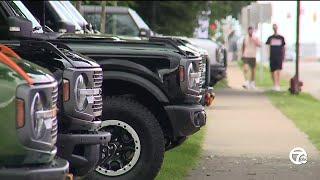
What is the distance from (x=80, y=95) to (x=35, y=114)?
121 cm

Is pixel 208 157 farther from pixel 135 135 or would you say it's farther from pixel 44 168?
pixel 44 168

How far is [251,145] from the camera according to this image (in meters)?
11.1

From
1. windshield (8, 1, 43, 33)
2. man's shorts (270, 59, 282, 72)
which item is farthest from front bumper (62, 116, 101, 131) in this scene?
man's shorts (270, 59, 282, 72)

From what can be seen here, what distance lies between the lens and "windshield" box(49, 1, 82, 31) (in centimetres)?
1079

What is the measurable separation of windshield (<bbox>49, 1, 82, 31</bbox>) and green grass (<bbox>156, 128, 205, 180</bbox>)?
2.23 m

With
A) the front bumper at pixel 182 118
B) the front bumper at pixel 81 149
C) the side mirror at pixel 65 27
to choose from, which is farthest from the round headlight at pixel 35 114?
the side mirror at pixel 65 27

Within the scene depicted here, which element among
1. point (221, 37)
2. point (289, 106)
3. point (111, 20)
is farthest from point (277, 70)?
point (221, 37)

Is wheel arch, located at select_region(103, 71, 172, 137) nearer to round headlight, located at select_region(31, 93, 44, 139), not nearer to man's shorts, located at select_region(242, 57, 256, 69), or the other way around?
round headlight, located at select_region(31, 93, 44, 139)

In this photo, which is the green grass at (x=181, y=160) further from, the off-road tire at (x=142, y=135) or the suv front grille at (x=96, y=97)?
the suv front grille at (x=96, y=97)

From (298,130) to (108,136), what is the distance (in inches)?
302

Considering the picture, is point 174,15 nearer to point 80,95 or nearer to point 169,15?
point 169,15

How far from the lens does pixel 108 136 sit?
574cm

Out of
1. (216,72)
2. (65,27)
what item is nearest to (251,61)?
(216,72)

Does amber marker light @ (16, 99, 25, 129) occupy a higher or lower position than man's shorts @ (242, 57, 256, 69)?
higher
